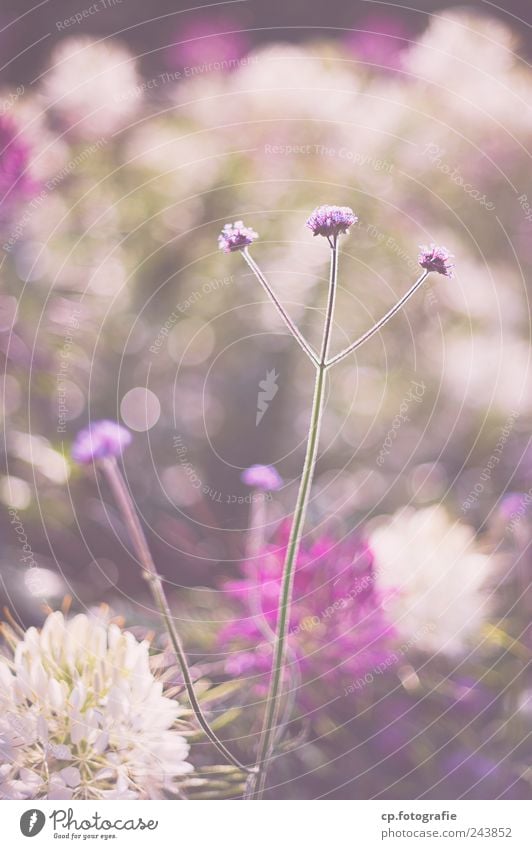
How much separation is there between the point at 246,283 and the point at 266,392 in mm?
60

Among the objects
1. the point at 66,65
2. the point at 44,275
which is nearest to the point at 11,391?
the point at 44,275

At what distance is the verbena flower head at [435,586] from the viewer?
14.8 inches

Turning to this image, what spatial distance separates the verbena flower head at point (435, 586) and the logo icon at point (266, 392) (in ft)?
0.30

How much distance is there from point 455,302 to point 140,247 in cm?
18

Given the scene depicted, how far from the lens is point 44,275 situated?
0.40m

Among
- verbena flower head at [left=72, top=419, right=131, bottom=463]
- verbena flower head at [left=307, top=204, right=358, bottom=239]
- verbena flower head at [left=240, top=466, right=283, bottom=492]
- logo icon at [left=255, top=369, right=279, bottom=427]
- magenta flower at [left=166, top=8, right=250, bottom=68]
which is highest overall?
magenta flower at [left=166, top=8, right=250, bottom=68]

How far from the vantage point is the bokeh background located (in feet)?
1.29

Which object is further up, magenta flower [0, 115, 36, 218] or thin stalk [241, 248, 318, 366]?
magenta flower [0, 115, 36, 218]
